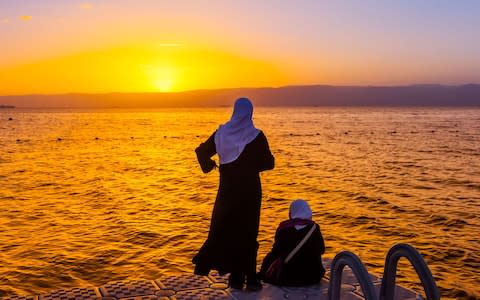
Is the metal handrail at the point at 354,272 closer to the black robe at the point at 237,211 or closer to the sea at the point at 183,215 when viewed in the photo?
the black robe at the point at 237,211

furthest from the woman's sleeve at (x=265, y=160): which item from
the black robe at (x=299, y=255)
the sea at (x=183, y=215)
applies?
the sea at (x=183, y=215)

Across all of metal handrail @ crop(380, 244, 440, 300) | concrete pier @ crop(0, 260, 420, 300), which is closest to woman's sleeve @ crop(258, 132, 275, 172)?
concrete pier @ crop(0, 260, 420, 300)

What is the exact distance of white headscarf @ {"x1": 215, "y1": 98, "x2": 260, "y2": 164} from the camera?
567cm

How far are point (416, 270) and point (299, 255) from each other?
1.80 m

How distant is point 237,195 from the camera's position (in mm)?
5848

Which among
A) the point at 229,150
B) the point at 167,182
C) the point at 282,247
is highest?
Result: the point at 229,150

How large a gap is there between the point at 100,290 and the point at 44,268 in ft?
10.9

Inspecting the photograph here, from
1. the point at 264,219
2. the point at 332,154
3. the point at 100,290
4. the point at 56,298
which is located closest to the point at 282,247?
the point at 100,290

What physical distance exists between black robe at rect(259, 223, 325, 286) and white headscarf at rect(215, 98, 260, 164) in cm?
116

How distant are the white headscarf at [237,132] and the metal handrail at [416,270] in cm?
189

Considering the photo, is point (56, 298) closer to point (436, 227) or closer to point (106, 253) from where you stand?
point (106, 253)

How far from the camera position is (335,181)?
65.3 feet

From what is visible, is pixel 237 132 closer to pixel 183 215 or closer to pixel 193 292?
pixel 193 292

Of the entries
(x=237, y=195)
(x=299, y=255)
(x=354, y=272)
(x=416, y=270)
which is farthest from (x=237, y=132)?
(x=416, y=270)
